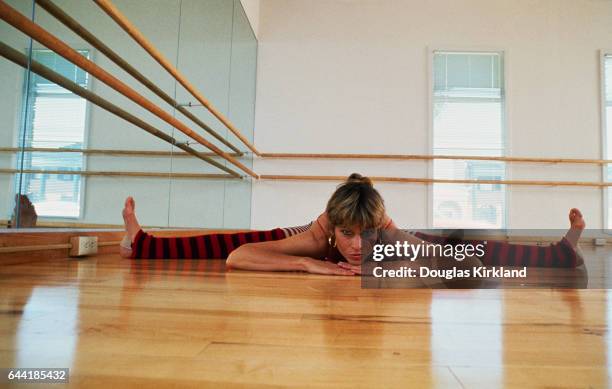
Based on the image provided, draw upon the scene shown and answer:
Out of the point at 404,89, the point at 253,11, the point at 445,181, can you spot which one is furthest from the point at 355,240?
the point at 253,11

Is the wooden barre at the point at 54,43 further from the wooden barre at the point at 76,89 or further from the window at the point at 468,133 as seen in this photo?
the window at the point at 468,133

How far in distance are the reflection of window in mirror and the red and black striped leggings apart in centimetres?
24

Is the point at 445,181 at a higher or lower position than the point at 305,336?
higher

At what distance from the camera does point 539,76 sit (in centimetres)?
366

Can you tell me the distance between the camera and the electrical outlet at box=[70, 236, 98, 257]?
1264mm

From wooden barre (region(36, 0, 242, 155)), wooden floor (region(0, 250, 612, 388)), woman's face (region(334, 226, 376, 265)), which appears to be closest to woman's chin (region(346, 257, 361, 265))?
woman's face (region(334, 226, 376, 265))

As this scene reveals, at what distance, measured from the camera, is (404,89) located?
3633 millimetres

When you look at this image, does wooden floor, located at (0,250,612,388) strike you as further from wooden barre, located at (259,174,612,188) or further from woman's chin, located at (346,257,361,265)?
wooden barre, located at (259,174,612,188)

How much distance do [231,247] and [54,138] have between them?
0.67 m

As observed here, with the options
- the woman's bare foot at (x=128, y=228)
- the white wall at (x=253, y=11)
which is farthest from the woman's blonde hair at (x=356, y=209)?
the white wall at (x=253, y=11)

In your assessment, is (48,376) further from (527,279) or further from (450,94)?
(450,94)

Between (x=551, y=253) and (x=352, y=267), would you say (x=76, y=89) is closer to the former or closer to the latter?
(x=352, y=267)

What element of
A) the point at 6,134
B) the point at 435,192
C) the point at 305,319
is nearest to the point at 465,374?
the point at 305,319

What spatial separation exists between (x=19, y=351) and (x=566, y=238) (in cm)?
151
